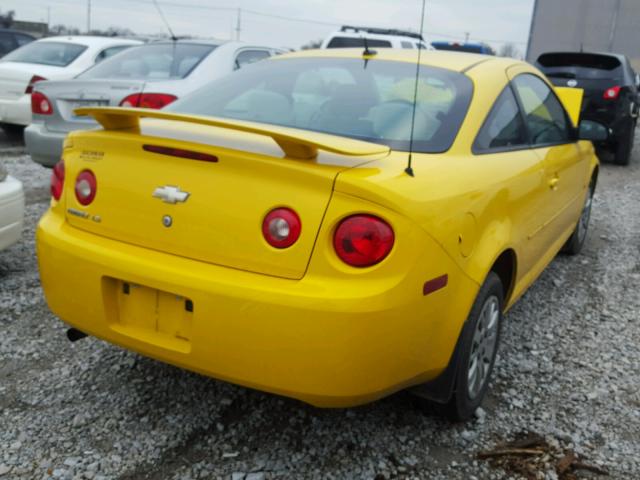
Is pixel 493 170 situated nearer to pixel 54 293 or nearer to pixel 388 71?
pixel 388 71

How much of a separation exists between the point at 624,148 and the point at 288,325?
945 centimetres

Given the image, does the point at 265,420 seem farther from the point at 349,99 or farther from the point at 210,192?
the point at 349,99

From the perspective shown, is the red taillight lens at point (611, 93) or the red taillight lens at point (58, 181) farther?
the red taillight lens at point (611, 93)

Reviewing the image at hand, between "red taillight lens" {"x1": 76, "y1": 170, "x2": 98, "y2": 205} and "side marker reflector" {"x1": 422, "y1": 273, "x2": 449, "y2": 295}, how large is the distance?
49.8 inches

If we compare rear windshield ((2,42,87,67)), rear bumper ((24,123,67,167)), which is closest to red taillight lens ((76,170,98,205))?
rear bumper ((24,123,67,167))

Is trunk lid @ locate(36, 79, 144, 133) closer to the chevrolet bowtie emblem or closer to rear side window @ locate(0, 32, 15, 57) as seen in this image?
the chevrolet bowtie emblem

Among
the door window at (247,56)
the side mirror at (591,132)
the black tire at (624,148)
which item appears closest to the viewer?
the side mirror at (591,132)

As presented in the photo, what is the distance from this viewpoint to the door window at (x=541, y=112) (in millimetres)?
3496

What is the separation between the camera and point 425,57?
329 cm

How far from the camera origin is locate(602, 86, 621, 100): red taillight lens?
955 centimetres

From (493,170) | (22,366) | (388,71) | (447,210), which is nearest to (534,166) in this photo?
(493,170)

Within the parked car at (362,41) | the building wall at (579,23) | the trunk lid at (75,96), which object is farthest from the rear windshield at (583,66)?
the building wall at (579,23)

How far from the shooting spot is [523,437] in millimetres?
2760

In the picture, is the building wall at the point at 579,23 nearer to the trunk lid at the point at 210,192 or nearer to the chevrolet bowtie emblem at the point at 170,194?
the trunk lid at the point at 210,192
